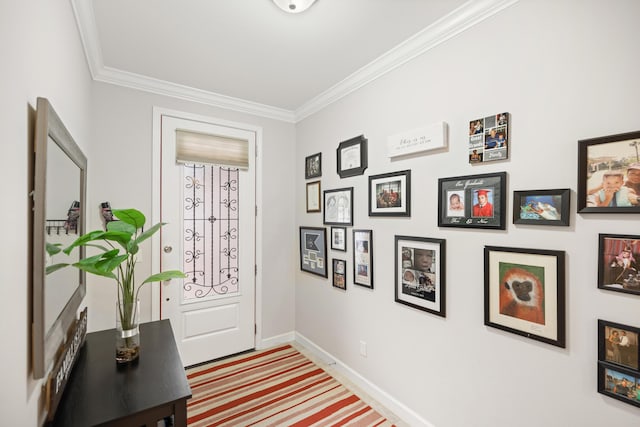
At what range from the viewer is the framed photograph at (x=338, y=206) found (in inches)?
102

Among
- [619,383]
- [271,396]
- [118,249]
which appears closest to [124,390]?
[118,249]

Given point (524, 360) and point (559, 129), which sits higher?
point (559, 129)

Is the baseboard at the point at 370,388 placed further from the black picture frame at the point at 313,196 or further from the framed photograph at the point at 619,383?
the black picture frame at the point at 313,196

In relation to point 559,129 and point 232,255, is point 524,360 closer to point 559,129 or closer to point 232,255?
point 559,129

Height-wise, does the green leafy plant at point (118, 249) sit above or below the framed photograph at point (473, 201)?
below

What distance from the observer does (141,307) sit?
2566 mm

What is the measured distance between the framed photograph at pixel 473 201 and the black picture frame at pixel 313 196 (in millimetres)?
1369

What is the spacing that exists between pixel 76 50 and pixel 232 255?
1.94m

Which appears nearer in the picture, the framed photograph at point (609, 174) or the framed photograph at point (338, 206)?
the framed photograph at point (609, 174)

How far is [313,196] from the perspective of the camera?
308 cm

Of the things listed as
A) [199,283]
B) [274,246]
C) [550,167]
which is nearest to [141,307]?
[199,283]

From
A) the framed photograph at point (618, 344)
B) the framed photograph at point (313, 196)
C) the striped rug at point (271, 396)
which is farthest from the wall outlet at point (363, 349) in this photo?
the framed photograph at point (618, 344)

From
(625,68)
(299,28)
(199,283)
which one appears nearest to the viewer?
(625,68)

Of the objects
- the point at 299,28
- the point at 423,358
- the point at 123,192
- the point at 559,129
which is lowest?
the point at 423,358
